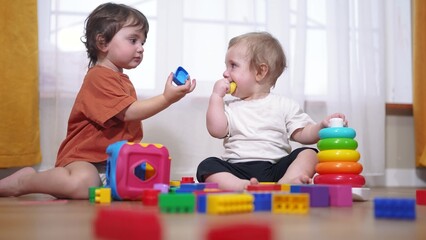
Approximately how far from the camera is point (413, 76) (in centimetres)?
203

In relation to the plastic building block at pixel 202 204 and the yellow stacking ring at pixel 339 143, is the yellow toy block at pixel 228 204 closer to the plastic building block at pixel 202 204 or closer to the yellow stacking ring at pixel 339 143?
the plastic building block at pixel 202 204

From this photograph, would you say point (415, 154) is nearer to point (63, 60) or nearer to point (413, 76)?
point (413, 76)

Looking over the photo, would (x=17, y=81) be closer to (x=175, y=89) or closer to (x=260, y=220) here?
(x=175, y=89)

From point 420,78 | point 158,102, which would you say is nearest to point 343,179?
point 158,102

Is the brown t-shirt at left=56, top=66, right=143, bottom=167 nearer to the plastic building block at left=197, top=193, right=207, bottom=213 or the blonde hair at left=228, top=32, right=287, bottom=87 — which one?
the blonde hair at left=228, top=32, right=287, bottom=87

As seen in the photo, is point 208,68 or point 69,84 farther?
point 208,68

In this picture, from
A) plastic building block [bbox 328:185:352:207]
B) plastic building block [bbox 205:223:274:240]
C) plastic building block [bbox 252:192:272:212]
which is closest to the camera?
plastic building block [bbox 205:223:274:240]

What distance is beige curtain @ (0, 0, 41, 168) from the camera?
1.66 meters

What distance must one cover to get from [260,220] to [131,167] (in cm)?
46

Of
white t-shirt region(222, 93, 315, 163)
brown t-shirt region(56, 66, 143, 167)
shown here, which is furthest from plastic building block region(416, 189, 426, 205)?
brown t-shirt region(56, 66, 143, 167)

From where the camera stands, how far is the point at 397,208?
28.8 inches

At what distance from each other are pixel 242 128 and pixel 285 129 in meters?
0.13

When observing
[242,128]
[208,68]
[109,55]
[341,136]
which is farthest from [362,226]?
[208,68]

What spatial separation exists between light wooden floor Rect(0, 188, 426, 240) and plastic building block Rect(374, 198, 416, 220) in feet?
0.06
